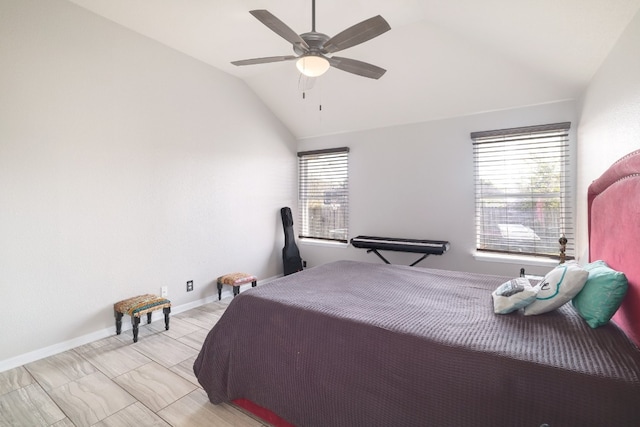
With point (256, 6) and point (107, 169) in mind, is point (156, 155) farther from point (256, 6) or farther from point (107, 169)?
point (256, 6)

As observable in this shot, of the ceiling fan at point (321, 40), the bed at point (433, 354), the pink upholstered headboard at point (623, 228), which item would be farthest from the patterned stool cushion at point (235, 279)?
the pink upholstered headboard at point (623, 228)

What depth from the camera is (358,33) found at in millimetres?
1858

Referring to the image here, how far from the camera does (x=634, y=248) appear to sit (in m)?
1.33

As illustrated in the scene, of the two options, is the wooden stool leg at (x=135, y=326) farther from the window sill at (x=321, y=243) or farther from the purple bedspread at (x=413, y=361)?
the window sill at (x=321, y=243)

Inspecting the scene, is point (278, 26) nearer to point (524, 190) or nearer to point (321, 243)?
point (524, 190)

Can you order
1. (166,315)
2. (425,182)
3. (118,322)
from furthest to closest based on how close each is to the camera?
1. (425,182)
2. (166,315)
3. (118,322)

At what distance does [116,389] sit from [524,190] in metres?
3.95

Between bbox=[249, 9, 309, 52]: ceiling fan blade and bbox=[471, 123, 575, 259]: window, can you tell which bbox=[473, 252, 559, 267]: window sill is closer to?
bbox=[471, 123, 575, 259]: window

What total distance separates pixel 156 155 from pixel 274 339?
238cm

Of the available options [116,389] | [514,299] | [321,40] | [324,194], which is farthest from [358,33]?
[324,194]

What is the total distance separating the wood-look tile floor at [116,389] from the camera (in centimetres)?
171

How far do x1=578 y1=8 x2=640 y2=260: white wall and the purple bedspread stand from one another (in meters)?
1.10

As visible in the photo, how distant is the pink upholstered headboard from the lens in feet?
4.16

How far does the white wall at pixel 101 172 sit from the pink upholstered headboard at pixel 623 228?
348 cm
